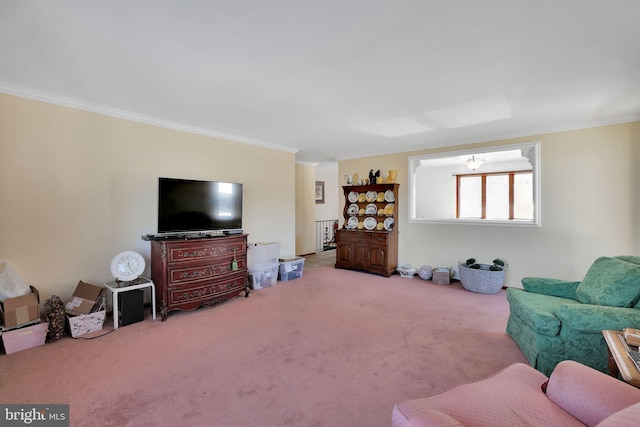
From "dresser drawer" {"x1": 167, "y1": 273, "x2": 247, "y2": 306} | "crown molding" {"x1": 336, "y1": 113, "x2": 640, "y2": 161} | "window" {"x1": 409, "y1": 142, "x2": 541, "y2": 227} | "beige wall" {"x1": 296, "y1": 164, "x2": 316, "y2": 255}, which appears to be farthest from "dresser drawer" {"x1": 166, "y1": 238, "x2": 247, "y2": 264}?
"window" {"x1": 409, "y1": 142, "x2": 541, "y2": 227}

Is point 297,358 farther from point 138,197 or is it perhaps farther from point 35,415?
point 138,197

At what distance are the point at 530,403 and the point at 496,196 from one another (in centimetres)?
740

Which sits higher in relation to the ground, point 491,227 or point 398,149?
point 398,149

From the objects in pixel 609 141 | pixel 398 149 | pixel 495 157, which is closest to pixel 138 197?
pixel 398 149

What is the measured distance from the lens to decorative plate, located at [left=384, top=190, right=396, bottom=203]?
5337mm

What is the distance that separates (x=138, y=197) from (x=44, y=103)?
4.10 ft

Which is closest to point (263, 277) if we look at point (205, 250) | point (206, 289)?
point (206, 289)

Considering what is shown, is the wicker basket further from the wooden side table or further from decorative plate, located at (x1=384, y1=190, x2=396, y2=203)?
the wooden side table

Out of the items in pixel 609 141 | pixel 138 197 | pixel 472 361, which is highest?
pixel 609 141

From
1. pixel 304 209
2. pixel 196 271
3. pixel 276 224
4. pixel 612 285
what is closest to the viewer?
pixel 612 285

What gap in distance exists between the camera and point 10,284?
246 centimetres

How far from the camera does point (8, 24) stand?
1729 millimetres

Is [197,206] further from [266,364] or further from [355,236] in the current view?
[355,236]

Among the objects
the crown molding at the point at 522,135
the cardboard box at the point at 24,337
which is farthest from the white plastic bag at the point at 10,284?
the crown molding at the point at 522,135
